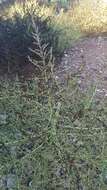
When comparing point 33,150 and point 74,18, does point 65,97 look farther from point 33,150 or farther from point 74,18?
point 74,18

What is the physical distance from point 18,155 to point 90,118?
2.15 feet

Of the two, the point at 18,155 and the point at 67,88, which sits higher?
the point at 67,88

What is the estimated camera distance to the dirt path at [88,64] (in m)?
4.67

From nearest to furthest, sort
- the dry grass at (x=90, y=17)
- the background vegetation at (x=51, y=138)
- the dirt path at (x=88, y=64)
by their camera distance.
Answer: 1. the background vegetation at (x=51, y=138)
2. the dirt path at (x=88, y=64)
3. the dry grass at (x=90, y=17)

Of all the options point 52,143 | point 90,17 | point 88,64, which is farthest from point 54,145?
point 90,17

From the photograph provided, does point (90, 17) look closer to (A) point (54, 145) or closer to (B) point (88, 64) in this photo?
(B) point (88, 64)

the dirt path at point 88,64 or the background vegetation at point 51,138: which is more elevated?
the background vegetation at point 51,138

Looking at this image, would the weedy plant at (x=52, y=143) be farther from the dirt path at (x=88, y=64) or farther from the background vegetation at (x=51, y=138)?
the dirt path at (x=88, y=64)

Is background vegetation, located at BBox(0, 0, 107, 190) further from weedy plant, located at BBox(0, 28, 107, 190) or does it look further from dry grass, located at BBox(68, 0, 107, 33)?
dry grass, located at BBox(68, 0, 107, 33)

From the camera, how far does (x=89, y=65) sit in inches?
201

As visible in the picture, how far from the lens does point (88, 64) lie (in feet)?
16.8

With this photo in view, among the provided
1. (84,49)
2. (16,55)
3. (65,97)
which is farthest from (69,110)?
(84,49)

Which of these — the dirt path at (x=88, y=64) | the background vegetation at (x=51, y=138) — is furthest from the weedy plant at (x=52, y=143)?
the dirt path at (x=88, y=64)

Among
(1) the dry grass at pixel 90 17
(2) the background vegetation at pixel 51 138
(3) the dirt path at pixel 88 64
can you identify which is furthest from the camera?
(1) the dry grass at pixel 90 17
